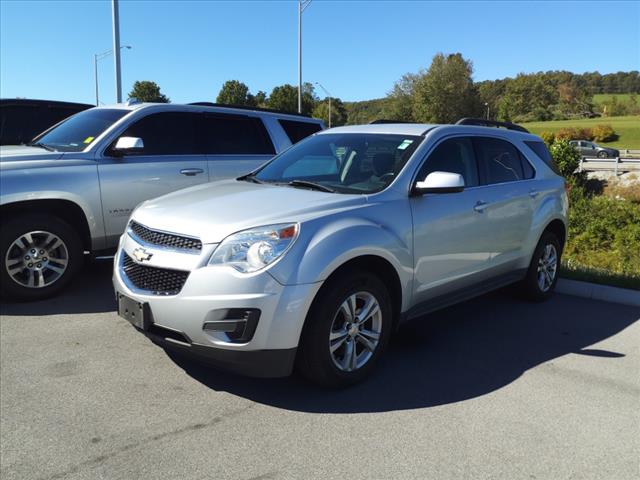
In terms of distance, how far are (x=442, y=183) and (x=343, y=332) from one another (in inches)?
49.5

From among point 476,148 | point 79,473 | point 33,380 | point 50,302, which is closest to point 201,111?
point 50,302

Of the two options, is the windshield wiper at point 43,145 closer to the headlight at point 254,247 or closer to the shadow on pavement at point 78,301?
the shadow on pavement at point 78,301

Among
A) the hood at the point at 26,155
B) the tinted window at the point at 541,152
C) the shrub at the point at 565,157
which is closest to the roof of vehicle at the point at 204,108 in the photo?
the hood at the point at 26,155

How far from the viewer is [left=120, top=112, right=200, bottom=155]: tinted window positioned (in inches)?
241

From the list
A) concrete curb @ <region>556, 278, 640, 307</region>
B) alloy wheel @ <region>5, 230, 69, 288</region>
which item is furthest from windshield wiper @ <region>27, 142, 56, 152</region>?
concrete curb @ <region>556, 278, 640, 307</region>

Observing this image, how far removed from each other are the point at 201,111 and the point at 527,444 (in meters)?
5.14

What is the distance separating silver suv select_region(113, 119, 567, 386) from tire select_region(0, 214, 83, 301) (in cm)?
168

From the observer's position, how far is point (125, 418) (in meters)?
3.23

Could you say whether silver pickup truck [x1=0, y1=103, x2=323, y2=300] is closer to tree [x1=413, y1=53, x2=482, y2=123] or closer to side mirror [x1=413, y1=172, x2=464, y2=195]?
side mirror [x1=413, y1=172, x2=464, y2=195]

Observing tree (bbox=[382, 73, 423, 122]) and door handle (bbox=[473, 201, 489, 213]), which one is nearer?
door handle (bbox=[473, 201, 489, 213])

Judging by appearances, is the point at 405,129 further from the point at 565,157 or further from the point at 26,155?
the point at 565,157

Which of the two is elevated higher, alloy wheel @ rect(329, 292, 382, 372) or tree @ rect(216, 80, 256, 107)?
tree @ rect(216, 80, 256, 107)

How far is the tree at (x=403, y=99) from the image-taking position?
92.4 m

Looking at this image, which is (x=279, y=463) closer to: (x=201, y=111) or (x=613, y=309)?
(x=613, y=309)
